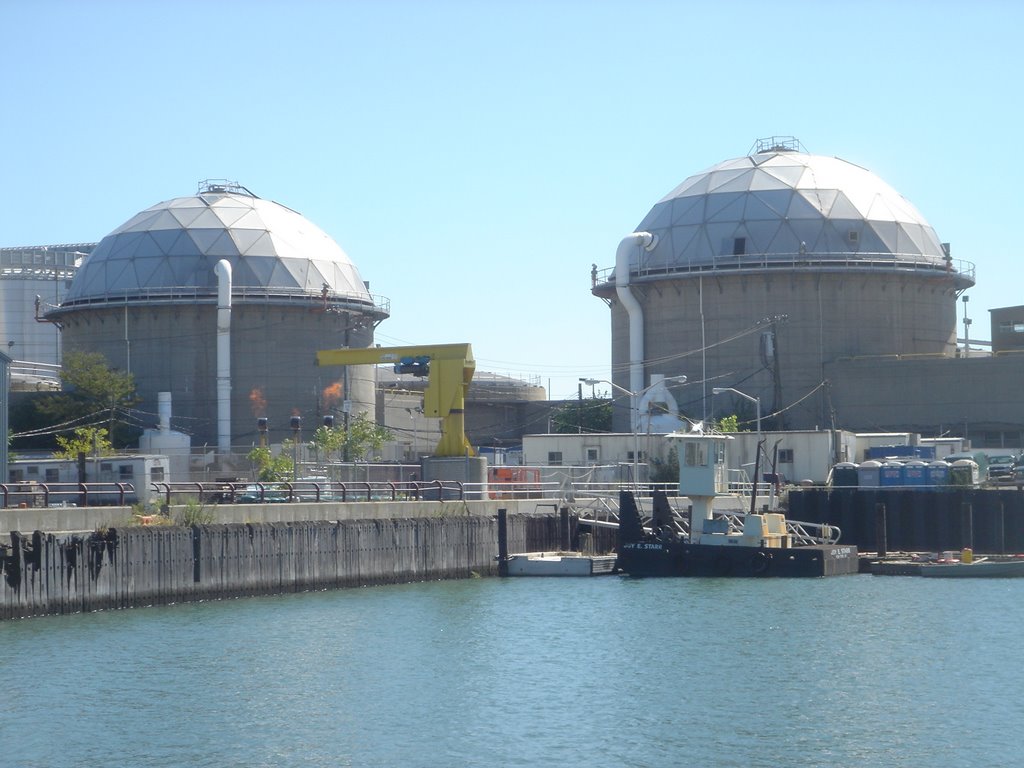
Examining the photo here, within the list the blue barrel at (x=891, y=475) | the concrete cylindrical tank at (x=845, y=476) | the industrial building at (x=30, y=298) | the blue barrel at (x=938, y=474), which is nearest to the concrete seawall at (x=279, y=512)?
the concrete cylindrical tank at (x=845, y=476)

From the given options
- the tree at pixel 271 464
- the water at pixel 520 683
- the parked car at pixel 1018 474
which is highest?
the tree at pixel 271 464

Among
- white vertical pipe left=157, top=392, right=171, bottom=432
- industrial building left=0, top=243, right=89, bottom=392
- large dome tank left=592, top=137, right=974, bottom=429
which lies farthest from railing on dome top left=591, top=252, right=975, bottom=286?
industrial building left=0, top=243, right=89, bottom=392

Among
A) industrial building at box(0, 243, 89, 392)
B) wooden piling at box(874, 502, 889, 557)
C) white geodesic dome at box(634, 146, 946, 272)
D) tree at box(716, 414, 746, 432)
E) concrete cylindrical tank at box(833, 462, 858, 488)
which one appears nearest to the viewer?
wooden piling at box(874, 502, 889, 557)

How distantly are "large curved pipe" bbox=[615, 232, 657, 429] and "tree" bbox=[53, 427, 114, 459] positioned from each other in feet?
97.7

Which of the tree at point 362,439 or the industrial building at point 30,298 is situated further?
the industrial building at point 30,298

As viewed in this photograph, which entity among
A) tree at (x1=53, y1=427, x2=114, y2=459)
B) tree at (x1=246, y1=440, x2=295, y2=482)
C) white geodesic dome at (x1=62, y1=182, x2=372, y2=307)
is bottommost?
tree at (x1=246, y1=440, x2=295, y2=482)

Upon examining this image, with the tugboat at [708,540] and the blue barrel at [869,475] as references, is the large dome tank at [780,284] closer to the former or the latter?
the blue barrel at [869,475]

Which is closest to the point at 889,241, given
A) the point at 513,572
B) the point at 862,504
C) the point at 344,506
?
the point at 862,504

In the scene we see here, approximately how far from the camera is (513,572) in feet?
192

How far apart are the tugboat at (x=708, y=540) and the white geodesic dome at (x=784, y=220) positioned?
3304cm

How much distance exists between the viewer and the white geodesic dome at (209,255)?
92.1 metres

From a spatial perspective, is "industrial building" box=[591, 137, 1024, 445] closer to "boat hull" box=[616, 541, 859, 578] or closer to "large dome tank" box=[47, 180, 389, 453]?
"large dome tank" box=[47, 180, 389, 453]

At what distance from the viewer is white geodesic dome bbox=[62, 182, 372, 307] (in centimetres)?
9206

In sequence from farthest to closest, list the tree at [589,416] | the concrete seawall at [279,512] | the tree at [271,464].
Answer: the tree at [589,416]
the tree at [271,464]
the concrete seawall at [279,512]
